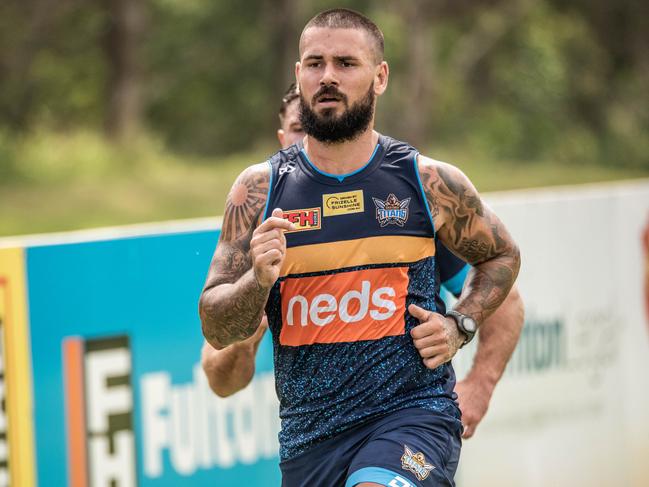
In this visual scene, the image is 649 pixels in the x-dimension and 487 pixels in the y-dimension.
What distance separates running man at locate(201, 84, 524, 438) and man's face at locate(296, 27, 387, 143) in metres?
0.66

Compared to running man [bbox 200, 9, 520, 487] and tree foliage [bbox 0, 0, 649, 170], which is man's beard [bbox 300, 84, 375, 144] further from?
tree foliage [bbox 0, 0, 649, 170]

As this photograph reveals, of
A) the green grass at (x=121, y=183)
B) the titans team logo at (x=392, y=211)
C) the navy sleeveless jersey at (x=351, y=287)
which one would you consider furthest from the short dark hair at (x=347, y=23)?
the green grass at (x=121, y=183)

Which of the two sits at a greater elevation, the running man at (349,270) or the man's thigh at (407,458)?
the running man at (349,270)

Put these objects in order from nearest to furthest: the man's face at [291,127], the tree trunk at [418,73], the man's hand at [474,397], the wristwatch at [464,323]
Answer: the wristwatch at [464,323] < the man's hand at [474,397] < the man's face at [291,127] < the tree trunk at [418,73]

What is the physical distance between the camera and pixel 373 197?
3980mm

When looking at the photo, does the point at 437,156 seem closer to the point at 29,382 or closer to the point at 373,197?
the point at 29,382

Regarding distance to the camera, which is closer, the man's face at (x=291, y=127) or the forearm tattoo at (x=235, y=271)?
the forearm tattoo at (x=235, y=271)

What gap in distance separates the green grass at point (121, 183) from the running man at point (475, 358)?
11071mm

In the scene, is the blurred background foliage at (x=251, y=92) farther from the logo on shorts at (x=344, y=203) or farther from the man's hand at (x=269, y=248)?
the man's hand at (x=269, y=248)

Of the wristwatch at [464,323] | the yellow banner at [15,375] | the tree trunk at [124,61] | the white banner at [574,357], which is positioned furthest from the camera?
the tree trunk at [124,61]

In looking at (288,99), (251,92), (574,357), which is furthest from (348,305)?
(251,92)

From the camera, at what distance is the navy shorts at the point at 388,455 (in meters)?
3.80

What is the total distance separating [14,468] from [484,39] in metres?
27.5

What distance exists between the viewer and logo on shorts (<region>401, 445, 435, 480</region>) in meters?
3.83
